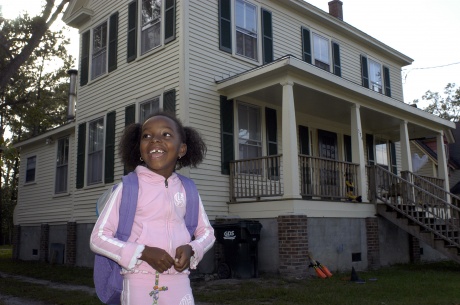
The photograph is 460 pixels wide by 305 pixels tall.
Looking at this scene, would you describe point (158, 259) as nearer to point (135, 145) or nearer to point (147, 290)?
point (147, 290)

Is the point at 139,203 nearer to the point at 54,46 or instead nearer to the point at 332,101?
the point at 332,101

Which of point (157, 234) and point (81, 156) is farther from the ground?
point (81, 156)

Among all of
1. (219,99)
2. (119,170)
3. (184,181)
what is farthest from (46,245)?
(184,181)

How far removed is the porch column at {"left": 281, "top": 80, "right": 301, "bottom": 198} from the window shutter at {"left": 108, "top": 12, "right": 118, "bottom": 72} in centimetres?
599

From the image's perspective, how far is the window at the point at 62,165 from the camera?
16092mm

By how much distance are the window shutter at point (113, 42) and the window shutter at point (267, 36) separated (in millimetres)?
4300

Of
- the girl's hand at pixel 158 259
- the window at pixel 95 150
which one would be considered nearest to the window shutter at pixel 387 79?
the window at pixel 95 150

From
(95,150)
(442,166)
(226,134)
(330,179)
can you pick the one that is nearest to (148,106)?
(226,134)

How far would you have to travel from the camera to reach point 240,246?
9664 mm

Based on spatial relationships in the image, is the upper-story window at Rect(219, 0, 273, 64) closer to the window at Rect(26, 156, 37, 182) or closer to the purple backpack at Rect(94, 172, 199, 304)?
the window at Rect(26, 156, 37, 182)

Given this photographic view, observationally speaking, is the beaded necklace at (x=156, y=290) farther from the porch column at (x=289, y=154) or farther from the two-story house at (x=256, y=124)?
the porch column at (x=289, y=154)

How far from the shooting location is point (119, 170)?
510 inches

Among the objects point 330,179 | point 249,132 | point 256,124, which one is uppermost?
point 256,124

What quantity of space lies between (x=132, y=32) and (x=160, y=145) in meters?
11.5
